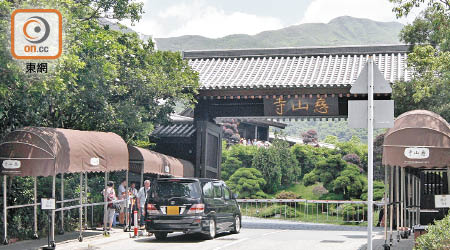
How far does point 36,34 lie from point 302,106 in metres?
14.6

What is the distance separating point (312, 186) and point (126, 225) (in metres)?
28.7

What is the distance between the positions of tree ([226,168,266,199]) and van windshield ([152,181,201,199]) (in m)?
27.0

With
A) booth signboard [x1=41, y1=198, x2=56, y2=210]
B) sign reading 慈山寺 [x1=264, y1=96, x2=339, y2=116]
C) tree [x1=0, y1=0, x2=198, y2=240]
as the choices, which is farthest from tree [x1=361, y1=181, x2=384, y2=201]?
booth signboard [x1=41, y1=198, x2=56, y2=210]

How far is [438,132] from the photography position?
1645 centimetres

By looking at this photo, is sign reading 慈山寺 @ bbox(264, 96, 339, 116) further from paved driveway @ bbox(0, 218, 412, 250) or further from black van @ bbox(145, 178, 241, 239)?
black van @ bbox(145, 178, 241, 239)

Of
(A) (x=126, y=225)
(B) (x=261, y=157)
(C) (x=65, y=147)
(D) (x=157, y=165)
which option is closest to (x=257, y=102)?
(D) (x=157, y=165)

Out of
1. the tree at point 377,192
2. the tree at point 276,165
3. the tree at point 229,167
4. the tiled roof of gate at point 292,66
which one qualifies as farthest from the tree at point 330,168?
the tiled roof of gate at point 292,66

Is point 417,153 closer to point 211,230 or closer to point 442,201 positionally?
point 442,201

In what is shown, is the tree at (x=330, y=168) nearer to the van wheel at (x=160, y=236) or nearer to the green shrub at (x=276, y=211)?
the green shrub at (x=276, y=211)

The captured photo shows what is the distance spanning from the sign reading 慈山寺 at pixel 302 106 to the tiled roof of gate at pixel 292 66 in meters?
0.69

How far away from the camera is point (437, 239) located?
1225 centimetres

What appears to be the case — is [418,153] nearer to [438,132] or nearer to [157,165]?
[438,132]

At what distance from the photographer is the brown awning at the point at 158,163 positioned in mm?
24469

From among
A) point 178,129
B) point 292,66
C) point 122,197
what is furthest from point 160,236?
point 292,66
